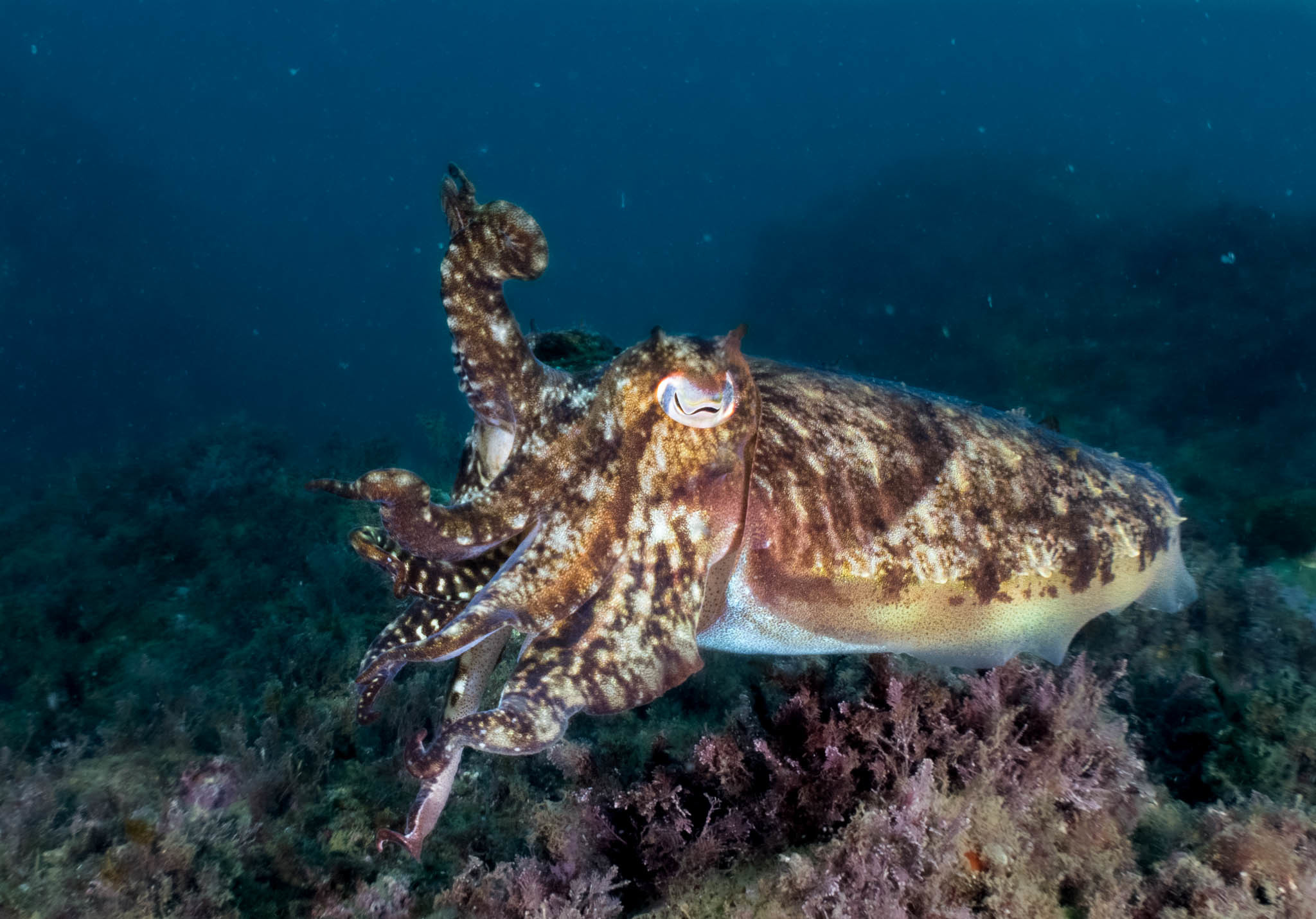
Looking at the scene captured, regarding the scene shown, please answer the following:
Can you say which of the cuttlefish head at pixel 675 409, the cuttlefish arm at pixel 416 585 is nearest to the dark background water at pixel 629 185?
the cuttlefish head at pixel 675 409

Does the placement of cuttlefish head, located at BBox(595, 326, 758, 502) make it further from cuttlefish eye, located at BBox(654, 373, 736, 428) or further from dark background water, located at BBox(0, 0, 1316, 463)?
dark background water, located at BBox(0, 0, 1316, 463)

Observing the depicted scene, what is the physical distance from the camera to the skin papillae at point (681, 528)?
6.66 feet

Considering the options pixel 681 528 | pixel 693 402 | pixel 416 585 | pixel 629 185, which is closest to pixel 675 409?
pixel 693 402

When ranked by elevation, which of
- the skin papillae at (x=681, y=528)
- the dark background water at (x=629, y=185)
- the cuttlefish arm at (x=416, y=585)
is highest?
the dark background water at (x=629, y=185)

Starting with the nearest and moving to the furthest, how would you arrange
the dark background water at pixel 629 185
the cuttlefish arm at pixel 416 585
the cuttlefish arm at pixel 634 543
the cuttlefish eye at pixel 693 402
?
the cuttlefish arm at pixel 634 543, the cuttlefish eye at pixel 693 402, the cuttlefish arm at pixel 416 585, the dark background water at pixel 629 185

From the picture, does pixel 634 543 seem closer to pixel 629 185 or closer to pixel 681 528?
pixel 681 528

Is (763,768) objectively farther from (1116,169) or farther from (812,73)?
(812,73)

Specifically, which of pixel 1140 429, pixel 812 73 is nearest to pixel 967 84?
pixel 812 73

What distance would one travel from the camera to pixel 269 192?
10912 cm

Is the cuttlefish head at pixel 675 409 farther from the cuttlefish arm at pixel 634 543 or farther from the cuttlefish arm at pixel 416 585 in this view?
the cuttlefish arm at pixel 416 585

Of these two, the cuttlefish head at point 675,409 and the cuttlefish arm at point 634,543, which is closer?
the cuttlefish arm at point 634,543

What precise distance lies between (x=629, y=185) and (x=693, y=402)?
121483mm

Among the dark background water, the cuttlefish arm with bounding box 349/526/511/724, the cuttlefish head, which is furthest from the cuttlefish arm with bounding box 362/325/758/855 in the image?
the dark background water

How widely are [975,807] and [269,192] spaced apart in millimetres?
129526
